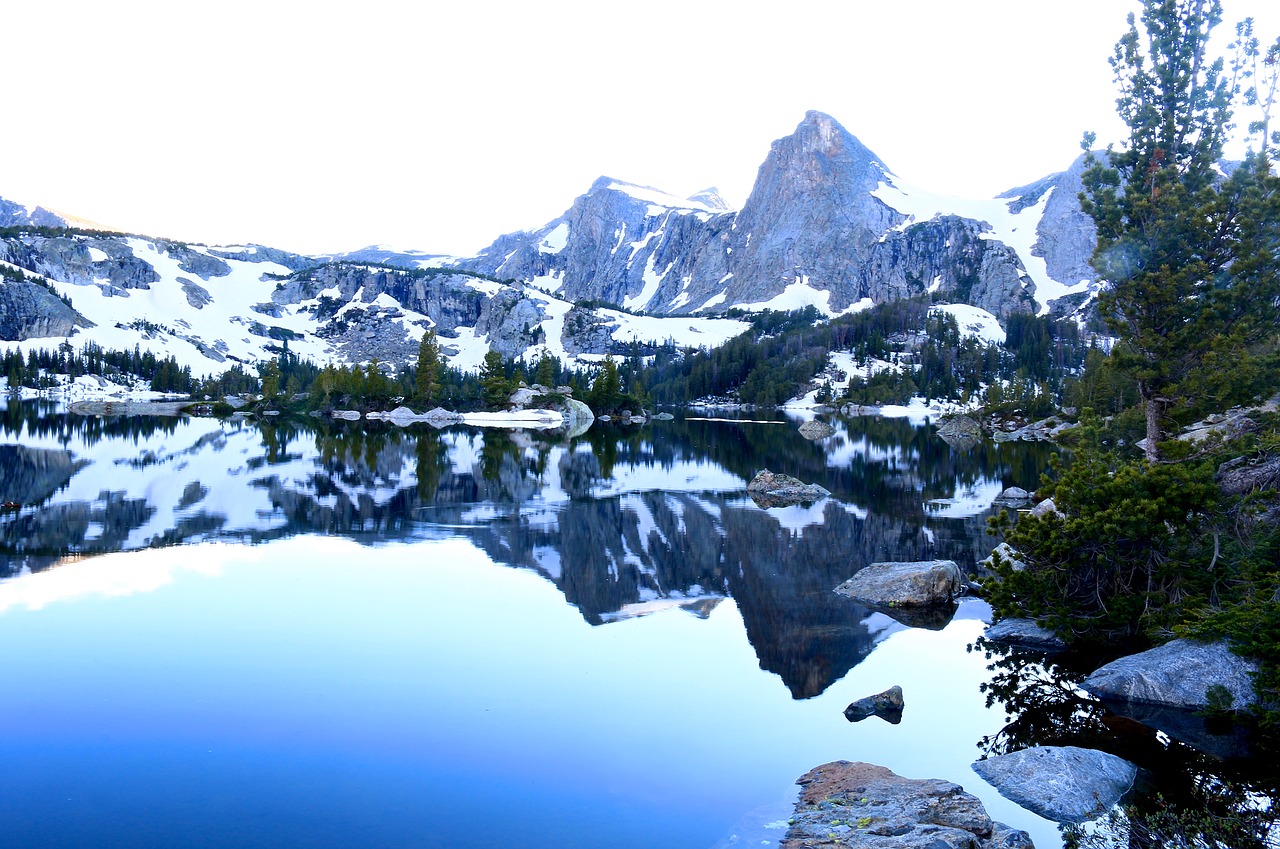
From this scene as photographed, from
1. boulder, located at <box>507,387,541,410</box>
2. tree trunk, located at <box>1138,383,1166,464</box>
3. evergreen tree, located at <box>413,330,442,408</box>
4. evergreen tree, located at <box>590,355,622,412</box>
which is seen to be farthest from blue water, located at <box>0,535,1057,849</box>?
evergreen tree, located at <box>413,330,442,408</box>

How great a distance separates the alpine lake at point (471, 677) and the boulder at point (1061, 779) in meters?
0.31

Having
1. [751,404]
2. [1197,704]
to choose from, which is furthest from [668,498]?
[751,404]

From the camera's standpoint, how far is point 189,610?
52.3ft

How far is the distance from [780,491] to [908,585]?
16.3 meters

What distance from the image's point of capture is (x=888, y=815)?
324 inches

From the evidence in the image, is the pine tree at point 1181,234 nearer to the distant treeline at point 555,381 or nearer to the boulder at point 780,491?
the boulder at point 780,491

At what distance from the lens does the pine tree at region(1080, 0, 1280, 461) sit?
66.3ft

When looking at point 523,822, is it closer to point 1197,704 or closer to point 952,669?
point 952,669

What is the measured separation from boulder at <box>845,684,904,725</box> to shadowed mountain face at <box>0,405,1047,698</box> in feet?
2.78

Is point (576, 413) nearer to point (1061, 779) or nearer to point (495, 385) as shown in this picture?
point (495, 385)

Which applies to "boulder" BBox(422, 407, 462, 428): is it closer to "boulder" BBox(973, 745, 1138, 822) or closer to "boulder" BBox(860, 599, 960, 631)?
"boulder" BBox(860, 599, 960, 631)

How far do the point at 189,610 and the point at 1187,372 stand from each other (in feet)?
80.0

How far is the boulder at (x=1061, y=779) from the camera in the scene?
888 cm

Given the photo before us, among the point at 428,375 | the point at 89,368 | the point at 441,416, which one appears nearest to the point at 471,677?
the point at 441,416
